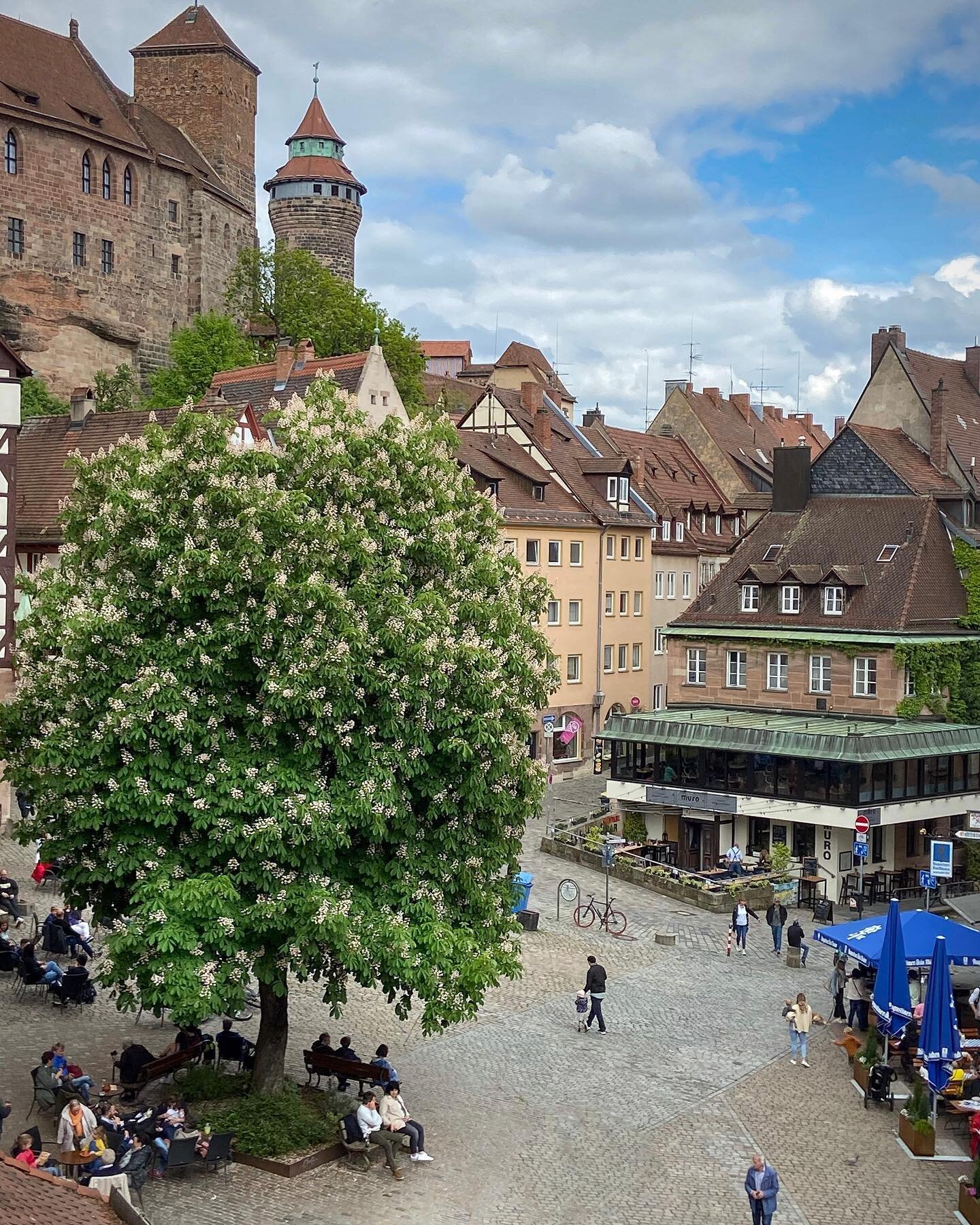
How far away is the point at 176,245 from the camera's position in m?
84.8

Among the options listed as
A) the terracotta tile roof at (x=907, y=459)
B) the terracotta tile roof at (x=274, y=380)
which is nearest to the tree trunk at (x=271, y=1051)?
the terracotta tile roof at (x=274, y=380)

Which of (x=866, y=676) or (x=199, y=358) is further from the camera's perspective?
(x=199, y=358)

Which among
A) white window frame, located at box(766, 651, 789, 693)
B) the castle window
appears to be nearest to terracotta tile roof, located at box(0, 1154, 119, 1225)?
white window frame, located at box(766, 651, 789, 693)

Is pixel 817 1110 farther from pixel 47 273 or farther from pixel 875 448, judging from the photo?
pixel 47 273

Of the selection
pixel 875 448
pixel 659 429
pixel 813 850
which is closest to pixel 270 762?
pixel 813 850

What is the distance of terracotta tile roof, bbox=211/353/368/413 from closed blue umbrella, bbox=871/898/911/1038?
96.0 feet

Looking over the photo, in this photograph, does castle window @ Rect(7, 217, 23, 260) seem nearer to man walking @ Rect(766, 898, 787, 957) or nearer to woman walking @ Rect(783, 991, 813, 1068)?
man walking @ Rect(766, 898, 787, 957)

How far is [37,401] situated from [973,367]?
38.7 meters

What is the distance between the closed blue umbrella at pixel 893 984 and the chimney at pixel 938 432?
1345 inches

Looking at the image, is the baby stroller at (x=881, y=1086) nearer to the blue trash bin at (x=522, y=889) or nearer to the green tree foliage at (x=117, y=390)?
the blue trash bin at (x=522, y=889)

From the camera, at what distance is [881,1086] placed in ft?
79.8

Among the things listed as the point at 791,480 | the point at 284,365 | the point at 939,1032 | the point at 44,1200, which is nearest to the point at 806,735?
the point at 791,480

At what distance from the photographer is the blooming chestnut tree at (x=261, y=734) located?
19.3 metres

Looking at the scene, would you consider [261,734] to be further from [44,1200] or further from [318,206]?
[318,206]
